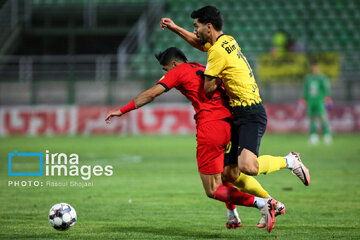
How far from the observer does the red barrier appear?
21.5 m

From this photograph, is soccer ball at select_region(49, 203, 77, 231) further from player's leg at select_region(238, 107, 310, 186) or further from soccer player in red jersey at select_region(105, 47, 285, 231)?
player's leg at select_region(238, 107, 310, 186)

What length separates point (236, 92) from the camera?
6195 millimetres

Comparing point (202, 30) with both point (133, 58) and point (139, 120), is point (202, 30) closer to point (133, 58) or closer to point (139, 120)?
point (139, 120)

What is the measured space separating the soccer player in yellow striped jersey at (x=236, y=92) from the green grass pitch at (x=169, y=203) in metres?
0.72

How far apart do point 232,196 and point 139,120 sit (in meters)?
15.8

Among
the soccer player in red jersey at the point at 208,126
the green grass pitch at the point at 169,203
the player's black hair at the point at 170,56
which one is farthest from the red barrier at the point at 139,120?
the soccer player in red jersey at the point at 208,126

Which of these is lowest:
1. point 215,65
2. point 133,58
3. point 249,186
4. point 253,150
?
point 249,186

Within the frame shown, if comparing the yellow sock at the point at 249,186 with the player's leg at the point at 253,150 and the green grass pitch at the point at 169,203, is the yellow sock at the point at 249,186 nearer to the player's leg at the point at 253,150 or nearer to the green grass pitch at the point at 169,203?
the player's leg at the point at 253,150

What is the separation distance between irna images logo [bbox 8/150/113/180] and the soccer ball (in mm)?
4745

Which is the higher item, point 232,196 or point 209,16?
point 209,16

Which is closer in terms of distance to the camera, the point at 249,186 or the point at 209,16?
the point at 209,16

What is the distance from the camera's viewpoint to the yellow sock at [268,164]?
626cm

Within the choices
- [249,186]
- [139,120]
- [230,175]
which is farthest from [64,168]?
[139,120]

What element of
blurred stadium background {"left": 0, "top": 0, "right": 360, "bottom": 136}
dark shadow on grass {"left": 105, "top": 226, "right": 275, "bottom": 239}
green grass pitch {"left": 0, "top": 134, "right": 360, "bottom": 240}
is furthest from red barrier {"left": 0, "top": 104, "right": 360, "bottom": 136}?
dark shadow on grass {"left": 105, "top": 226, "right": 275, "bottom": 239}
